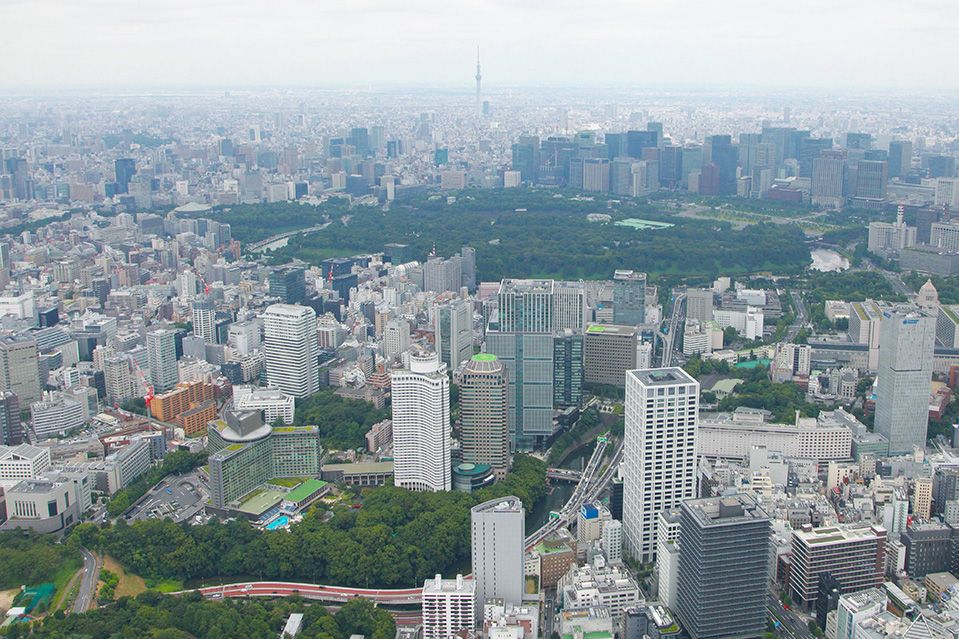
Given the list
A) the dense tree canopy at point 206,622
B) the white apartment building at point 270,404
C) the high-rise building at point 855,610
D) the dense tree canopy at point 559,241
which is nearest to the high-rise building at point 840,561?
the high-rise building at point 855,610

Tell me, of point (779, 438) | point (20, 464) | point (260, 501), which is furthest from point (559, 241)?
point (20, 464)

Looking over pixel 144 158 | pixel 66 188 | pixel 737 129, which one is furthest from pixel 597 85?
pixel 66 188

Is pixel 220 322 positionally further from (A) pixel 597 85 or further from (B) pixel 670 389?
(A) pixel 597 85

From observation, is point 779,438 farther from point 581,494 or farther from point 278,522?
point 278,522

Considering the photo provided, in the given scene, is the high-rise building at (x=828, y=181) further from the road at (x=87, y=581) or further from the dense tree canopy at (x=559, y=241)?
the road at (x=87, y=581)

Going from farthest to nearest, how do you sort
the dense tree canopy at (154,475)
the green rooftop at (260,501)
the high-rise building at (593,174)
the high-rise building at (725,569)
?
the high-rise building at (593,174), the dense tree canopy at (154,475), the green rooftop at (260,501), the high-rise building at (725,569)

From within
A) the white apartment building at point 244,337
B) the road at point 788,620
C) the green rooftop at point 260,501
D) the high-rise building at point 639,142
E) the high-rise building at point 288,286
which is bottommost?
the road at point 788,620
